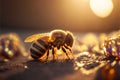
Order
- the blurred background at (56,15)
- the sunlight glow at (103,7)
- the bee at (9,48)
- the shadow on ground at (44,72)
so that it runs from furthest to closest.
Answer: the blurred background at (56,15), the sunlight glow at (103,7), the bee at (9,48), the shadow on ground at (44,72)

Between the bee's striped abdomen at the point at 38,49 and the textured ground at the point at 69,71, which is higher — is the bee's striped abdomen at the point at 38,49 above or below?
above

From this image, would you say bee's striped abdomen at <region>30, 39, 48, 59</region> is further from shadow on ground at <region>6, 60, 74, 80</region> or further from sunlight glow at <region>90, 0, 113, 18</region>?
sunlight glow at <region>90, 0, 113, 18</region>

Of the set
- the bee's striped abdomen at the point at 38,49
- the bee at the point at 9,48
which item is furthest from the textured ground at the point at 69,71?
the bee at the point at 9,48

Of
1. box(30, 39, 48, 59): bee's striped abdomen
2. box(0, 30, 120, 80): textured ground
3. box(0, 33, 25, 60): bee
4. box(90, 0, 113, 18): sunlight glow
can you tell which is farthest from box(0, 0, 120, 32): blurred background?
box(0, 30, 120, 80): textured ground

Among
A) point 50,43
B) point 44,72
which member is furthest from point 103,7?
point 44,72

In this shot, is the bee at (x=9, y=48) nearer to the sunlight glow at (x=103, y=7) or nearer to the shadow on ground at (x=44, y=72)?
the shadow on ground at (x=44, y=72)
